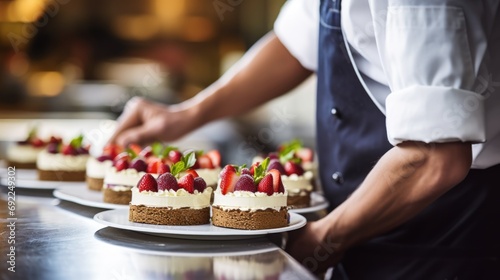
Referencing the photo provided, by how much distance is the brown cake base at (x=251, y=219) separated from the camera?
1755mm

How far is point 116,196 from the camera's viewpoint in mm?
2207

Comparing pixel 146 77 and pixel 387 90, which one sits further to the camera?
pixel 146 77

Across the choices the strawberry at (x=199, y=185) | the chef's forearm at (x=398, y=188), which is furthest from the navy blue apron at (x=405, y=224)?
the strawberry at (x=199, y=185)

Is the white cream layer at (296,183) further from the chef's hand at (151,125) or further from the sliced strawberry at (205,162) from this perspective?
the chef's hand at (151,125)

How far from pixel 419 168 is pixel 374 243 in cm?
44

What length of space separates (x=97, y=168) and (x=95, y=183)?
0.19 ft

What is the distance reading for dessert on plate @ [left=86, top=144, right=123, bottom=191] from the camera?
2457 mm

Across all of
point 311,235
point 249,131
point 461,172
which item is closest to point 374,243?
point 311,235

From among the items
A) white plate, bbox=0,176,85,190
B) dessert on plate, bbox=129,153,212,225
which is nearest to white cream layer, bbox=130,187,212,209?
dessert on plate, bbox=129,153,212,225

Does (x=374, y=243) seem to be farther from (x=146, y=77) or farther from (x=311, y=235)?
(x=146, y=77)

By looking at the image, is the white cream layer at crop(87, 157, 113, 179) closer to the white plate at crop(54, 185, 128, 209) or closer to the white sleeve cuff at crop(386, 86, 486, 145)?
the white plate at crop(54, 185, 128, 209)

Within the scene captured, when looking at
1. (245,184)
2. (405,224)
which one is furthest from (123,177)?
(405,224)

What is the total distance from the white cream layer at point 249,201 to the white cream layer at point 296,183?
0.39 metres

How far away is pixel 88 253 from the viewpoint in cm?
150
